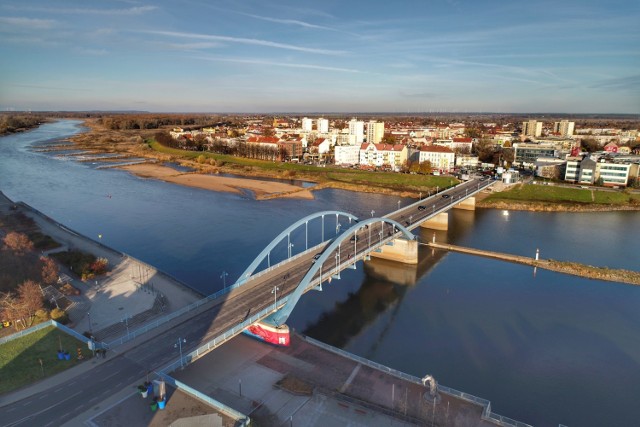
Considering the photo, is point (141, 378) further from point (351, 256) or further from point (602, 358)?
point (602, 358)

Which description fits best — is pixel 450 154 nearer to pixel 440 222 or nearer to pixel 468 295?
pixel 440 222

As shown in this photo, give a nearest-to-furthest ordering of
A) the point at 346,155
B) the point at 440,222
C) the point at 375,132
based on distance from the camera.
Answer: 1. the point at 440,222
2. the point at 346,155
3. the point at 375,132

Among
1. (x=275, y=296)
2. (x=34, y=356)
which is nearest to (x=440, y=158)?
(x=275, y=296)

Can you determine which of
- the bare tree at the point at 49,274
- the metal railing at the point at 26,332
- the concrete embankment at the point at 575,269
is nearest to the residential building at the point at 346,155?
the concrete embankment at the point at 575,269

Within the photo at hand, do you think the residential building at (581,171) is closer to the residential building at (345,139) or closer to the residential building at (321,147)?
the residential building at (345,139)

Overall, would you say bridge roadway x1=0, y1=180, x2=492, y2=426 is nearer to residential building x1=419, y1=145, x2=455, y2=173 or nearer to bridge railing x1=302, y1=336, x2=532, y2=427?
bridge railing x1=302, y1=336, x2=532, y2=427

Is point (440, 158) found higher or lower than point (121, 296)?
higher
